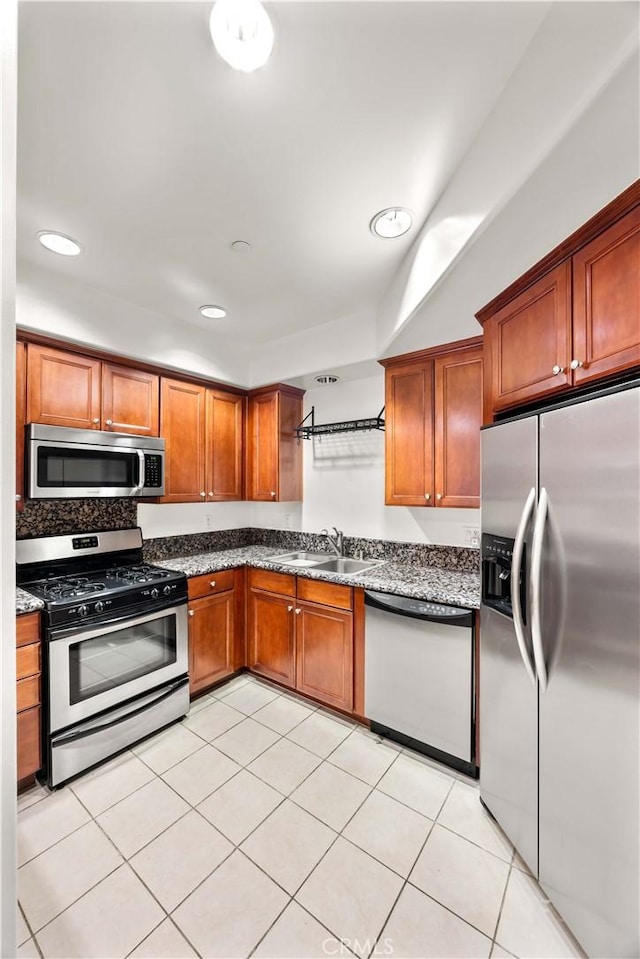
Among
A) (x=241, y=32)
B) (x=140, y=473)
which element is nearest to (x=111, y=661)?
(x=140, y=473)

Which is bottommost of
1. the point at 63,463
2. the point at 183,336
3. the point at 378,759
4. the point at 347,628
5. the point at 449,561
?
the point at 378,759

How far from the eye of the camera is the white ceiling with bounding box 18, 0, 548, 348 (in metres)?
1.01

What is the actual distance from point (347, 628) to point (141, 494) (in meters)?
1.55

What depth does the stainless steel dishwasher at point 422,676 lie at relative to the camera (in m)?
1.93

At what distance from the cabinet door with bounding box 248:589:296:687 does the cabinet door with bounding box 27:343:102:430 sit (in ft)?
5.34

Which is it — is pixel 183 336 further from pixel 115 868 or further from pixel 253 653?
pixel 115 868

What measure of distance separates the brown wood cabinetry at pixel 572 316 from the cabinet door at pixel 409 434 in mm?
673

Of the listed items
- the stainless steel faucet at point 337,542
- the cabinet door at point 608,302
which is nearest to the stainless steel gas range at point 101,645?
the stainless steel faucet at point 337,542

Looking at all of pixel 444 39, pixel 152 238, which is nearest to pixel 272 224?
pixel 152 238

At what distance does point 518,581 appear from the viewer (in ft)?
4.71

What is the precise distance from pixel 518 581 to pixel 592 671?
343mm

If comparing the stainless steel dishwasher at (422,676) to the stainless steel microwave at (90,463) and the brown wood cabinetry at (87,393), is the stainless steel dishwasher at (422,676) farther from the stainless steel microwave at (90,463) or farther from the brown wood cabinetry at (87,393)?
the brown wood cabinetry at (87,393)

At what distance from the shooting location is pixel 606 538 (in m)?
1.12

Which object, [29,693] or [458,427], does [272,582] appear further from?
[458,427]
